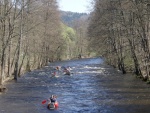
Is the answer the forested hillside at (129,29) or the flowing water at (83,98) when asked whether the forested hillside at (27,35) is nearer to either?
the flowing water at (83,98)

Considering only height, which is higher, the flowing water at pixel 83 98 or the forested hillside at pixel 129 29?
the forested hillside at pixel 129 29

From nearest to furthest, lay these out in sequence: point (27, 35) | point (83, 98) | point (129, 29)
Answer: point (83, 98), point (129, 29), point (27, 35)

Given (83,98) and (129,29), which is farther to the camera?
(129,29)

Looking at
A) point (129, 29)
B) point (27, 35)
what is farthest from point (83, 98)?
point (27, 35)

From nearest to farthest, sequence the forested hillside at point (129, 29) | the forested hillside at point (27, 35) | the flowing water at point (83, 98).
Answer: the flowing water at point (83, 98) < the forested hillside at point (129, 29) < the forested hillside at point (27, 35)

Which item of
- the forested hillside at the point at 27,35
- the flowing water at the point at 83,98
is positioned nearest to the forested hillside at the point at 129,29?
the flowing water at the point at 83,98

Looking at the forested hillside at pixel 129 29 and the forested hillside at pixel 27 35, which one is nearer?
the forested hillside at pixel 129 29

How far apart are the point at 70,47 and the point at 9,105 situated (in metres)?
80.5

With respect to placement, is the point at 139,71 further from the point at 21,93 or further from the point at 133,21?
the point at 21,93

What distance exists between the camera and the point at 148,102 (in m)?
19.2

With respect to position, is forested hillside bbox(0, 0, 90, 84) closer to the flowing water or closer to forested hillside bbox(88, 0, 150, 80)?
the flowing water

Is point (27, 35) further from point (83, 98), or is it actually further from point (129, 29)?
point (83, 98)

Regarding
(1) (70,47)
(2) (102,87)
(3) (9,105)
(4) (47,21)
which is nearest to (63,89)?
(2) (102,87)

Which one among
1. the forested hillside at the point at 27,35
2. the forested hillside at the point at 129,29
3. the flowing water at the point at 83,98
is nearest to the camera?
Result: the flowing water at the point at 83,98
